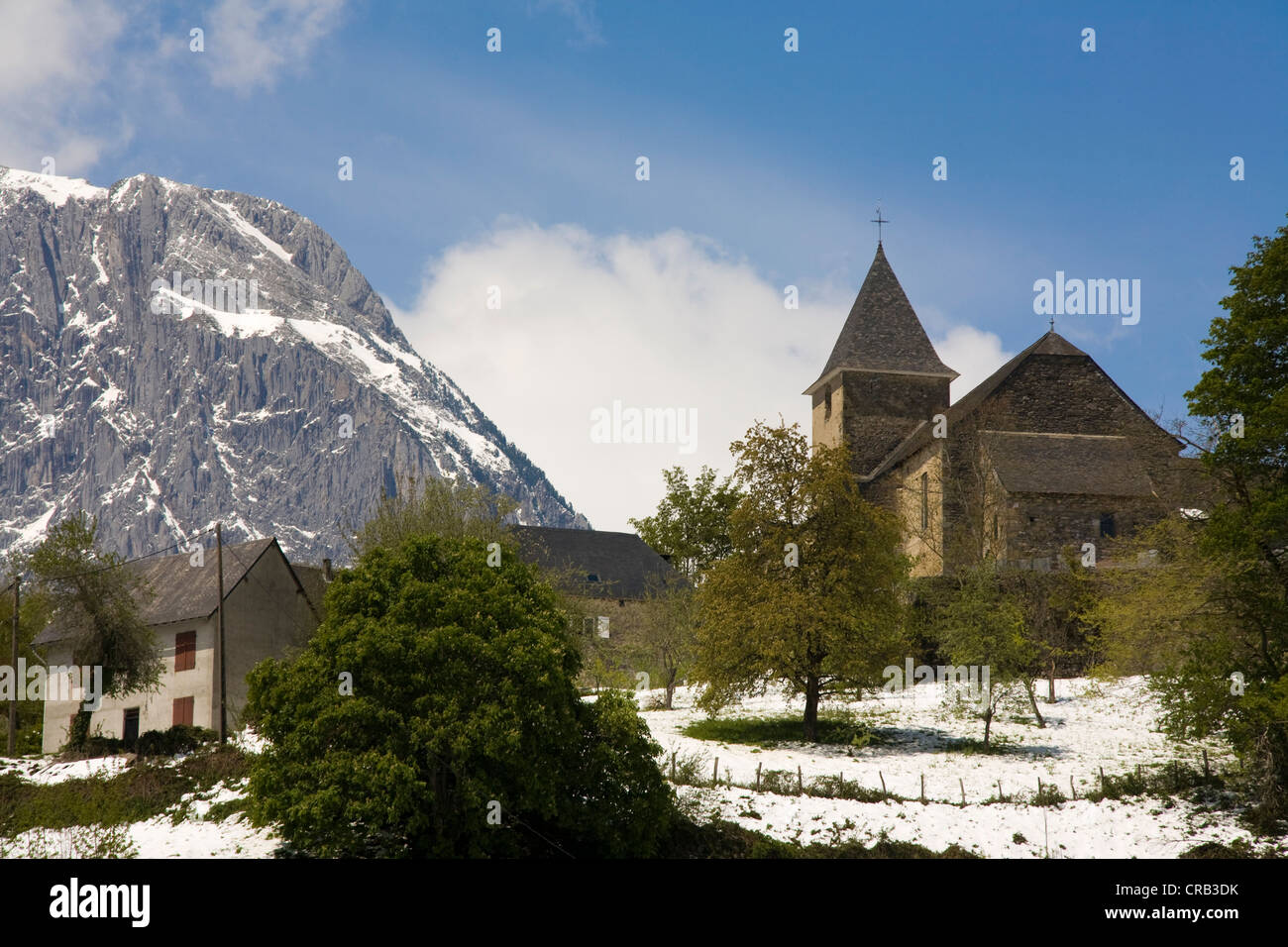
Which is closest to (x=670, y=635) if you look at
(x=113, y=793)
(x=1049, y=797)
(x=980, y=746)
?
(x=980, y=746)

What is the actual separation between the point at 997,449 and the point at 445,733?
1560 inches

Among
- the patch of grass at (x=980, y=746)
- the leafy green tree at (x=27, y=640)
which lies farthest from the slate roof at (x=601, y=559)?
the patch of grass at (x=980, y=746)

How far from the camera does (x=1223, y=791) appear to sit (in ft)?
96.9

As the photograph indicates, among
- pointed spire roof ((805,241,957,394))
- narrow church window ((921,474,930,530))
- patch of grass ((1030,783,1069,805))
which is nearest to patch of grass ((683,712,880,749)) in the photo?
patch of grass ((1030,783,1069,805))

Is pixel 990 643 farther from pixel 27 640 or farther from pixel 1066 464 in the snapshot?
pixel 27 640

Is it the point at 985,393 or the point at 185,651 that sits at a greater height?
the point at 985,393

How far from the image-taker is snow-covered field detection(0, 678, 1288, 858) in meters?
26.9

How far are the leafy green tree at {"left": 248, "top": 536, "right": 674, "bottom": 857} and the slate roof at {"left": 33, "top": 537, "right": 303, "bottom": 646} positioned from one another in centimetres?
1969

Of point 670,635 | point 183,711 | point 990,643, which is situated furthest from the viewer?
point 670,635

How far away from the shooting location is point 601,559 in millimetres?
73250
